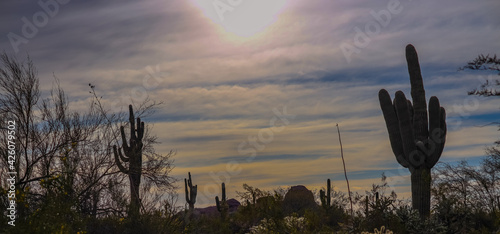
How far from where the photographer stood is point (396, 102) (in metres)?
16.7

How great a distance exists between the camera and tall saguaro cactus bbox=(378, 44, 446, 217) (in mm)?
16078

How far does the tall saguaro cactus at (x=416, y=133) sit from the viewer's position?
16078mm

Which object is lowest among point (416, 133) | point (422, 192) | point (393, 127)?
point (422, 192)

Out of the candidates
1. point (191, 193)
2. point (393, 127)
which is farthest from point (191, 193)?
point (393, 127)

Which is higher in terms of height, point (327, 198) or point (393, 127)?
point (393, 127)

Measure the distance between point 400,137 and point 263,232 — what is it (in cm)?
622

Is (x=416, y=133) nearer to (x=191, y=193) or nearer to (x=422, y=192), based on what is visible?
(x=422, y=192)

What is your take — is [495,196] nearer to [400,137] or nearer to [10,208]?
[400,137]

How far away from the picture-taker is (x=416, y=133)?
1650cm

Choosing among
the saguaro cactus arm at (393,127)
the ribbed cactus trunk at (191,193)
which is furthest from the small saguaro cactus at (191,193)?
the saguaro cactus arm at (393,127)

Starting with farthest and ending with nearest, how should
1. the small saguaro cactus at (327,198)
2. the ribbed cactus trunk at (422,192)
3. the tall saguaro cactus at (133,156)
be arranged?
1. the small saguaro cactus at (327,198)
2. the tall saguaro cactus at (133,156)
3. the ribbed cactus trunk at (422,192)

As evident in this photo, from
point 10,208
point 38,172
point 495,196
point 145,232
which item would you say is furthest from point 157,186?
point 495,196

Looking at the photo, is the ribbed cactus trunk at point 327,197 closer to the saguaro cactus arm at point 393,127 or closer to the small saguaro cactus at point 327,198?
the small saguaro cactus at point 327,198

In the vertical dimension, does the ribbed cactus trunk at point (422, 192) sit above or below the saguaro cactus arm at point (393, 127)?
below
